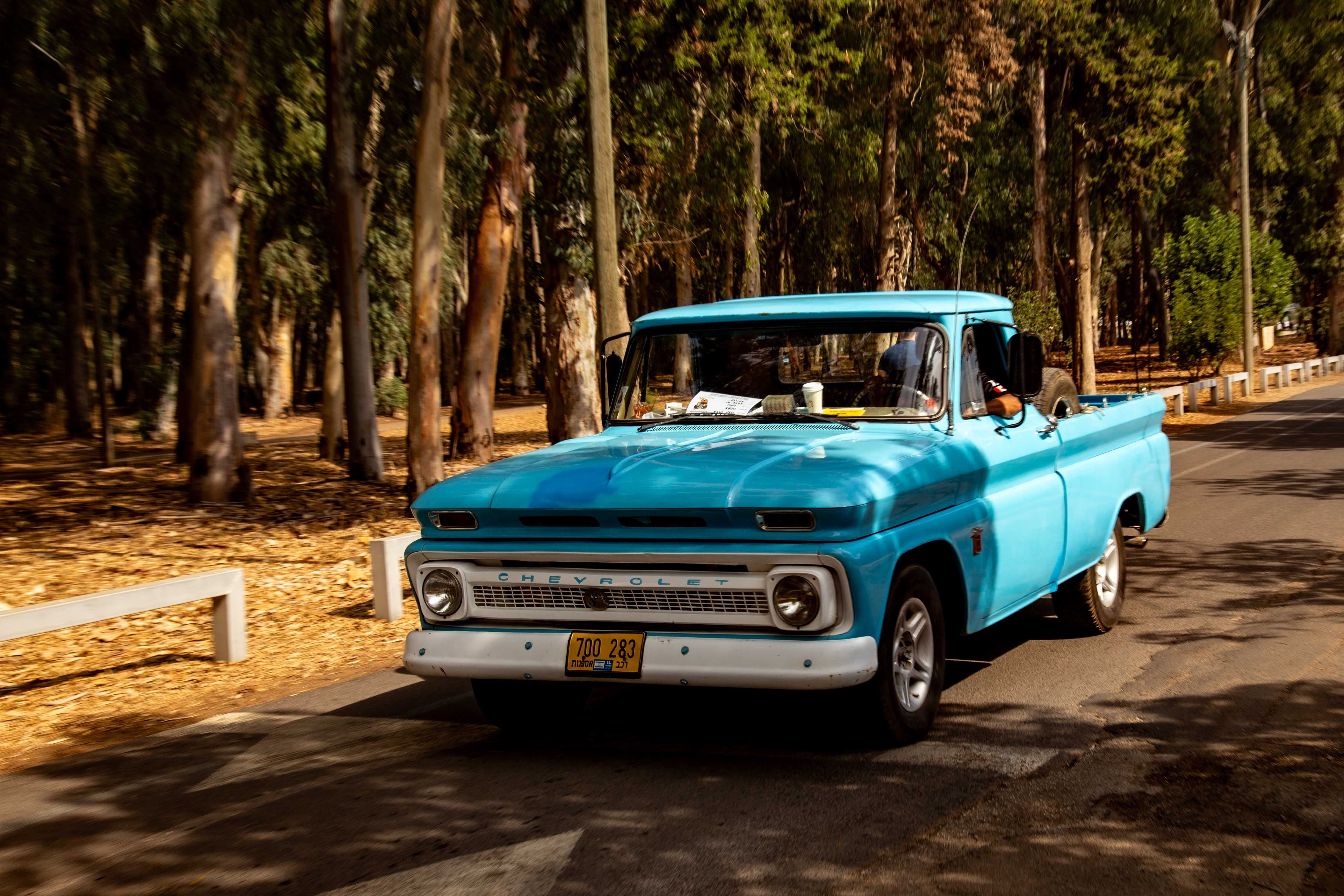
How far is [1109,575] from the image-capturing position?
27.2 ft

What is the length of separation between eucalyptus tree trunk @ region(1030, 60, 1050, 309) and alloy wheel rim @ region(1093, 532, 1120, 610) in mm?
31263

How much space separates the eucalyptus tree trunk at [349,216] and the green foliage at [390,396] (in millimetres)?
20684

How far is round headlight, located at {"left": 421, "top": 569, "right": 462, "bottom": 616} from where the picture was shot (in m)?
6.02

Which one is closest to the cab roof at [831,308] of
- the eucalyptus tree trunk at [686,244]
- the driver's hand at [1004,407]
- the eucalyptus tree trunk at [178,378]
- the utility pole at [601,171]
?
the eucalyptus tree trunk at [686,244]

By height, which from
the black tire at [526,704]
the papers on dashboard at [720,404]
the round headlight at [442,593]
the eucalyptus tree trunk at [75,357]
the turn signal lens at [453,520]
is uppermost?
the eucalyptus tree trunk at [75,357]

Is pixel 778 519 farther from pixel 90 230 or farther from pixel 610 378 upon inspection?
pixel 90 230

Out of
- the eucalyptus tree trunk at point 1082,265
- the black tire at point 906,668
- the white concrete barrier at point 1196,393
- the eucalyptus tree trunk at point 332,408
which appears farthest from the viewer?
the eucalyptus tree trunk at point 1082,265

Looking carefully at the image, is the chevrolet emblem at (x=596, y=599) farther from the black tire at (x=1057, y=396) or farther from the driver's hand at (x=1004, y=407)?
the black tire at (x=1057, y=396)

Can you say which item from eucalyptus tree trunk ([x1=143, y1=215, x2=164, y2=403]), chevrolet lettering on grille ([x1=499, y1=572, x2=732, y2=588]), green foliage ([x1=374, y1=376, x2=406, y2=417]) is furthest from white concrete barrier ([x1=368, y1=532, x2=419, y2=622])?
green foliage ([x1=374, y1=376, x2=406, y2=417])

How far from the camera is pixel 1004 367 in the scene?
7.34 metres

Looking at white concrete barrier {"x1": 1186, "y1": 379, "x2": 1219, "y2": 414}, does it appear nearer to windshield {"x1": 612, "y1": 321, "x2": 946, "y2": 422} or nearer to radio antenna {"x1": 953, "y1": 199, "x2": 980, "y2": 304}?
radio antenna {"x1": 953, "y1": 199, "x2": 980, "y2": 304}

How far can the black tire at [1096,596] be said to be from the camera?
310 inches

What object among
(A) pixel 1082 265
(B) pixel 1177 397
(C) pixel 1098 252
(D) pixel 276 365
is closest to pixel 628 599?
(B) pixel 1177 397

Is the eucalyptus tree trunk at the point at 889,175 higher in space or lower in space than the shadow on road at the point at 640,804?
higher
